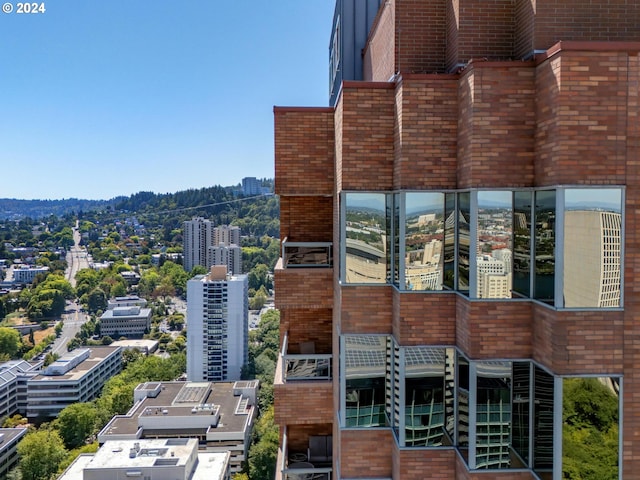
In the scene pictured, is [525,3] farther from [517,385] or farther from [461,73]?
[517,385]

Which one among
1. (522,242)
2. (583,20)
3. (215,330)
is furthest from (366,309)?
(215,330)

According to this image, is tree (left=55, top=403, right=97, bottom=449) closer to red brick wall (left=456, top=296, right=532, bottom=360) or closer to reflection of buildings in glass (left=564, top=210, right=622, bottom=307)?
red brick wall (left=456, top=296, right=532, bottom=360)

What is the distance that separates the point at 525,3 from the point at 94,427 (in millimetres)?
56877

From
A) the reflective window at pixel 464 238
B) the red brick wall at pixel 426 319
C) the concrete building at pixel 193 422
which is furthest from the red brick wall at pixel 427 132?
Result: the concrete building at pixel 193 422

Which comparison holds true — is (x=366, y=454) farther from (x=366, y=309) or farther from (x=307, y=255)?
(x=307, y=255)

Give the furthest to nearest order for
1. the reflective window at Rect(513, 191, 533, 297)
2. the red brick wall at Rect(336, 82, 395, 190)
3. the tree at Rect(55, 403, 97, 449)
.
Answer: the tree at Rect(55, 403, 97, 449) < the red brick wall at Rect(336, 82, 395, 190) < the reflective window at Rect(513, 191, 533, 297)

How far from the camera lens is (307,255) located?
9.48m

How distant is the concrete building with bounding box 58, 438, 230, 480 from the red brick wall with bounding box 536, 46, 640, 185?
32961 millimetres

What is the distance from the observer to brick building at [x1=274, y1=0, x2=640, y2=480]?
17.2 feet

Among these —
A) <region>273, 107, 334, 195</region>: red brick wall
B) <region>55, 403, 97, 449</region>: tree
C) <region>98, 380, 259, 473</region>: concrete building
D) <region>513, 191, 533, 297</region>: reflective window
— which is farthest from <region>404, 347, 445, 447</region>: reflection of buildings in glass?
<region>55, 403, 97, 449</region>: tree

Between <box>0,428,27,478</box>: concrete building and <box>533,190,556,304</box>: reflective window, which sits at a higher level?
<box>533,190,556,304</box>: reflective window

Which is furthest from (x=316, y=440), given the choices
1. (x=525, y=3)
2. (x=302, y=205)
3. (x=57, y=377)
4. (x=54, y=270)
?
(x=54, y=270)

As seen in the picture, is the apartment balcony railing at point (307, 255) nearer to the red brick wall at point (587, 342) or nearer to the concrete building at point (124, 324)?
the red brick wall at point (587, 342)

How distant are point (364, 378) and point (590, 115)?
4584mm
